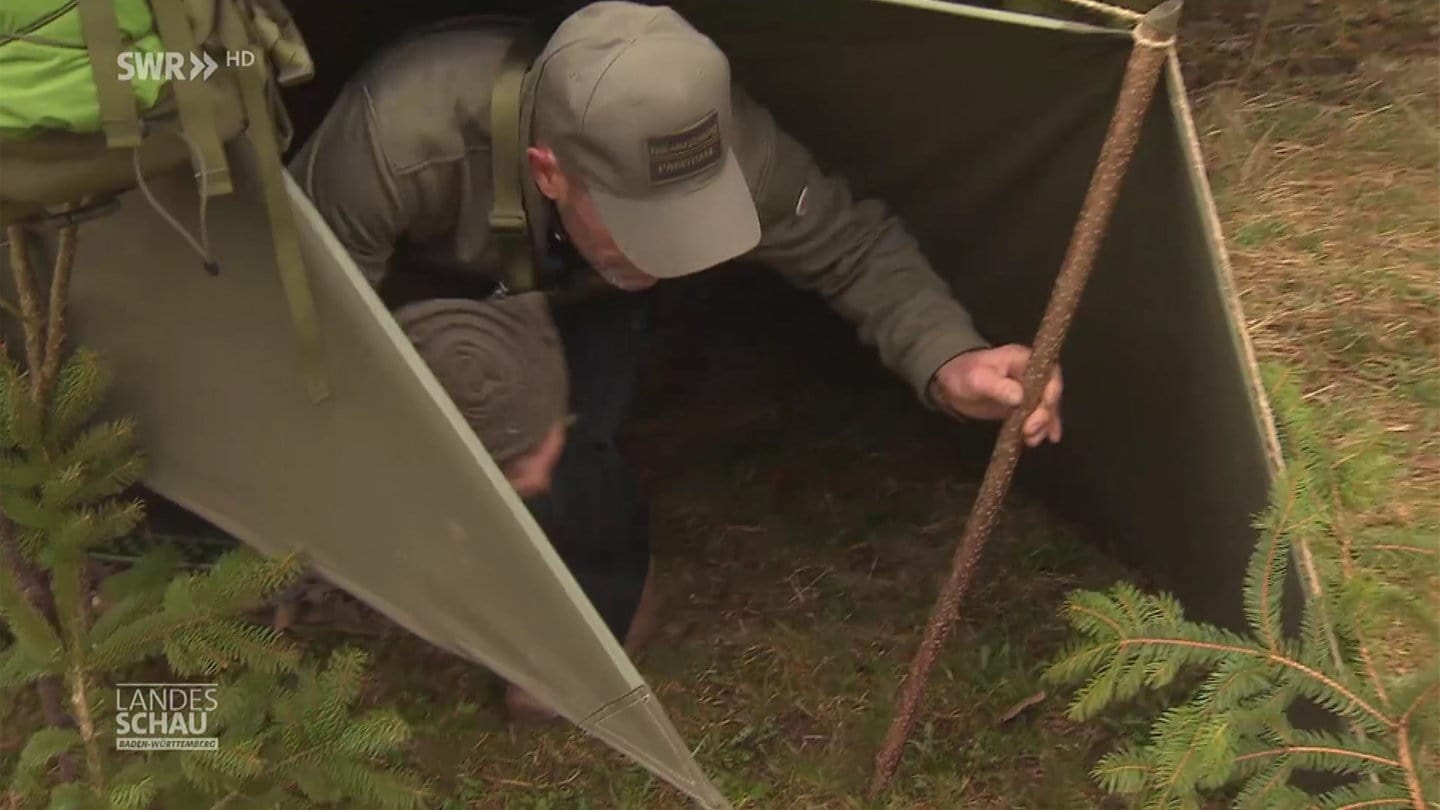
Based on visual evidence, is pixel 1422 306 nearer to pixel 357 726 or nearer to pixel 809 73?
pixel 809 73

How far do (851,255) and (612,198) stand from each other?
17.5 inches

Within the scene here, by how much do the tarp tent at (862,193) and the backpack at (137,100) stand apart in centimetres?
5

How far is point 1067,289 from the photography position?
1402 millimetres

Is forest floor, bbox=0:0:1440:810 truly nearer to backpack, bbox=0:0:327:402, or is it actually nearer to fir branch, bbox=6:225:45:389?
fir branch, bbox=6:225:45:389

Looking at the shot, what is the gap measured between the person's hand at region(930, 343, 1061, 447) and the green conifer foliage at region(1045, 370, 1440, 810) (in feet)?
0.86

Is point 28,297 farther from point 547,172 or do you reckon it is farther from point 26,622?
point 547,172

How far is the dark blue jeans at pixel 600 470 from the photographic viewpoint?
6.25ft

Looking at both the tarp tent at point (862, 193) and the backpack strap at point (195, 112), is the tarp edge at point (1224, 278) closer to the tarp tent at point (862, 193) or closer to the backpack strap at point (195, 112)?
the tarp tent at point (862, 193)

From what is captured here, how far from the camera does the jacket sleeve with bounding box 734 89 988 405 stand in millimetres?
1680

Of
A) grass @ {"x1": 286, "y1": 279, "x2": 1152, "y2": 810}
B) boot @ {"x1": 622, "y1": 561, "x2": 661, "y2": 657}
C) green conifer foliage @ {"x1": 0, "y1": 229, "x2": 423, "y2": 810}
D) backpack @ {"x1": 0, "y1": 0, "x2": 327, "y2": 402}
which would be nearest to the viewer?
backpack @ {"x1": 0, "y1": 0, "x2": 327, "y2": 402}

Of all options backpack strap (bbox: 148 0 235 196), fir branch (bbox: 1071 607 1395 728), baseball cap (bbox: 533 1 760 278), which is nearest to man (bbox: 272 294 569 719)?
baseball cap (bbox: 533 1 760 278)

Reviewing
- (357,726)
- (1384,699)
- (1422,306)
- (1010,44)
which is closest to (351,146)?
(357,726)

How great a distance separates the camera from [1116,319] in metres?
1.73

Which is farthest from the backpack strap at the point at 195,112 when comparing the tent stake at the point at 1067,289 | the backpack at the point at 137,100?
the tent stake at the point at 1067,289
